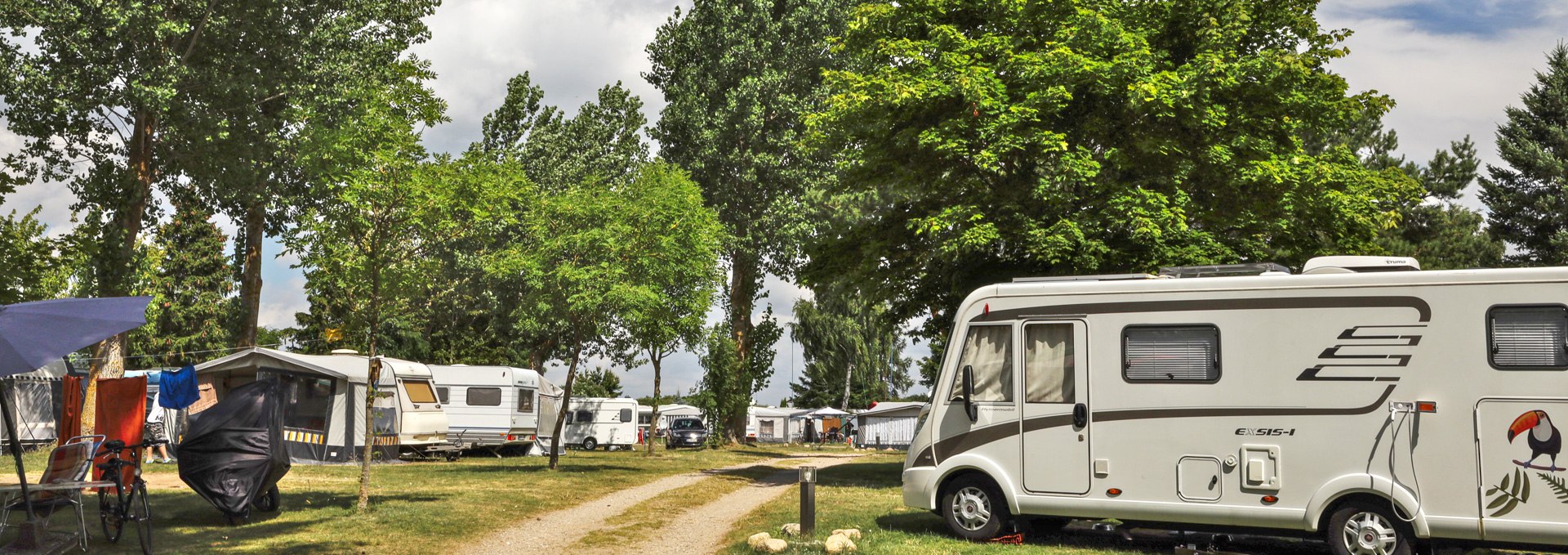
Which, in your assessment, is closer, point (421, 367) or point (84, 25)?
point (84, 25)

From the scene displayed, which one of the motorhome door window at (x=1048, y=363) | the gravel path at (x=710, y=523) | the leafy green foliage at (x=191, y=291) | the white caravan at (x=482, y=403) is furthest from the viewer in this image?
the leafy green foliage at (x=191, y=291)

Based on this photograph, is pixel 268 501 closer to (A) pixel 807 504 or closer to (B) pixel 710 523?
(B) pixel 710 523

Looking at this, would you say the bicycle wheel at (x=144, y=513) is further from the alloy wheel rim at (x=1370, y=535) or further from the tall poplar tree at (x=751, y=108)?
the tall poplar tree at (x=751, y=108)

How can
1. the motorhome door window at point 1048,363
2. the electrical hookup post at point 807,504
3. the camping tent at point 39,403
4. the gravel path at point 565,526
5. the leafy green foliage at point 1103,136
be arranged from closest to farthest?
the motorhome door window at point 1048,363 → the gravel path at point 565,526 → the electrical hookup post at point 807,504 → the leafy green foliage at point 1103,136 → the camping tent at point 39,403

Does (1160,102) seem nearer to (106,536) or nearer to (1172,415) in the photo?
(1172,415)

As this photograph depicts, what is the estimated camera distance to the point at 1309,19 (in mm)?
19031

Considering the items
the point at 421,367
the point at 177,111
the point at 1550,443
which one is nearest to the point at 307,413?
the point at 421,367

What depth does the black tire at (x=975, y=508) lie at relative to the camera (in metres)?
10.8

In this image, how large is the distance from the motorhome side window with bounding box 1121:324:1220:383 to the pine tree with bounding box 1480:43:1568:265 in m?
34.6

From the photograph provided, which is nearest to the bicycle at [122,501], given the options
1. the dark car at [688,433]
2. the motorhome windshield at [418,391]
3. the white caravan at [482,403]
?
the motorhome windshield at [418,391]

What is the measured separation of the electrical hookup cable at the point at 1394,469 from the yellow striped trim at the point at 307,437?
72.0 ft

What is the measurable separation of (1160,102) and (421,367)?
1857 cm

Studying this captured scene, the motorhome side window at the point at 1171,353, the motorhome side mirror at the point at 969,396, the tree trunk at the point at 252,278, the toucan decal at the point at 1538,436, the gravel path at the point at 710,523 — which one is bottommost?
the gravel path at the point at 710,523

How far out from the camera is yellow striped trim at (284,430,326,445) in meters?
24.7
